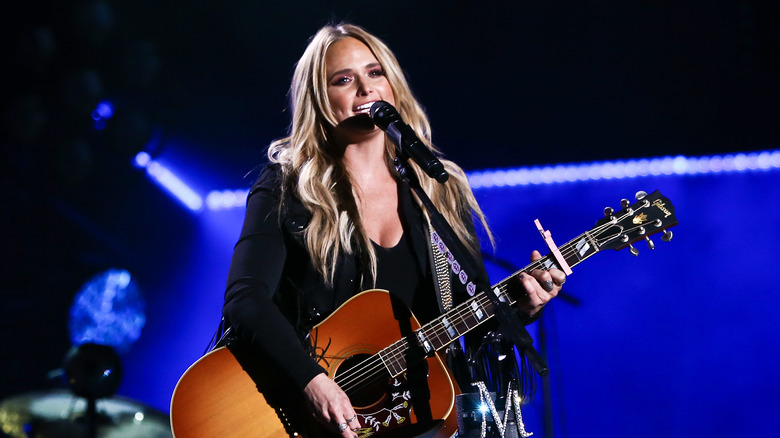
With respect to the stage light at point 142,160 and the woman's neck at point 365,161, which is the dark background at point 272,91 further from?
the woman's neck at point 365,161

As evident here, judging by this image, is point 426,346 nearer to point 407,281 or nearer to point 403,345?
point 403,345

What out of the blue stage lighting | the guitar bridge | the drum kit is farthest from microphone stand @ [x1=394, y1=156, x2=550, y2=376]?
the blue stage lighting

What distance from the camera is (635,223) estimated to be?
7.97 feet

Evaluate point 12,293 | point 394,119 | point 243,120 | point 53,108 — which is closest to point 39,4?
point 53,108

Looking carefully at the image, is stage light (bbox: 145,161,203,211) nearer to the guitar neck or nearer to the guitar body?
the guitar body

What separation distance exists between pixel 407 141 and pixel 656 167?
3.89m

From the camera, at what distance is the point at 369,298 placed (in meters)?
2.24

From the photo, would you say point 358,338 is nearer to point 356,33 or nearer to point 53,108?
point 356,33

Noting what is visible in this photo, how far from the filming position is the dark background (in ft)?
15.8

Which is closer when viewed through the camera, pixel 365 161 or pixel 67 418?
pixel 365 161

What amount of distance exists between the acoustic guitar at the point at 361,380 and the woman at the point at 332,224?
88 millimetres

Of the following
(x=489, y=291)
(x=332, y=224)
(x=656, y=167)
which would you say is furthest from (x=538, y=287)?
(x=656, y=167)

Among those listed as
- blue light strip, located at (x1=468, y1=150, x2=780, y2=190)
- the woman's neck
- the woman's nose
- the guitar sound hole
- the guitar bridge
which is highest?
blue light strip, located at (x1=468, y1=150, x2=780, y2=190)

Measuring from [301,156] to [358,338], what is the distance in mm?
846
